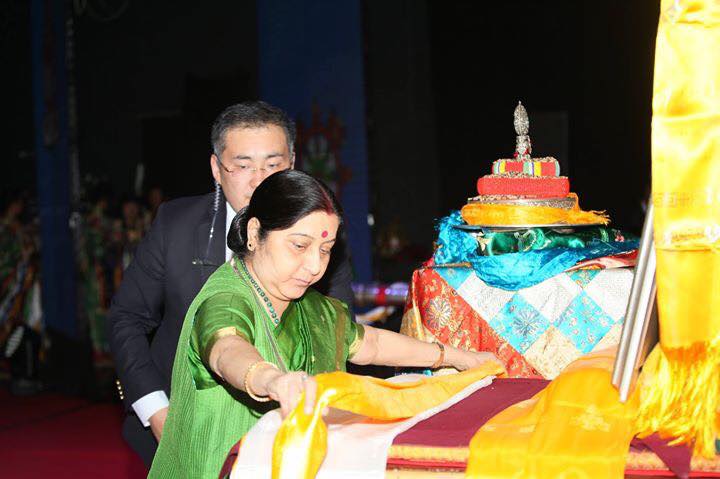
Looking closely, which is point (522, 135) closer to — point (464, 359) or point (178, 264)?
point (464, 359)

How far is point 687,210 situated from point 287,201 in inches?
24.2

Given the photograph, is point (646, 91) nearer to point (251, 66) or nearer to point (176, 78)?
point (251, 66)

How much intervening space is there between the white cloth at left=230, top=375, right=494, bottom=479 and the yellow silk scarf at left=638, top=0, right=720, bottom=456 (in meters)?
0.34

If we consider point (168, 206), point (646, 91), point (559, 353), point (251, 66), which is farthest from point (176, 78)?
point (559, 353)

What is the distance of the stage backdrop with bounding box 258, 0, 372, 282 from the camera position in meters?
4.56

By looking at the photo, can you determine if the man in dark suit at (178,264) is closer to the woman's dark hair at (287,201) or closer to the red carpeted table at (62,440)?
the woman's dark hair at (287,201)

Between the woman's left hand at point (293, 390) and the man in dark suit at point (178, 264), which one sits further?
the man in dark suit at point (178, 264)

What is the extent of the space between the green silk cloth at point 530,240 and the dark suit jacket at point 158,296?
1.17ft

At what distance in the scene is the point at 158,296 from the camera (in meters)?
1.91

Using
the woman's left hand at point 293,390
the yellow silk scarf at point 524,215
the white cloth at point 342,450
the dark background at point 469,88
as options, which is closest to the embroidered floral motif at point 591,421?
the white cloth at point 342,450

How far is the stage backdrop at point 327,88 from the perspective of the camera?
15.0 ft

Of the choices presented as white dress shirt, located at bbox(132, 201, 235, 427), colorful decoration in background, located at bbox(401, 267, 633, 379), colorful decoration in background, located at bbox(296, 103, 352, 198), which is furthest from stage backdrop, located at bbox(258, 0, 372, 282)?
white dress shirt, located at bbox(132, 201, 235, 427)

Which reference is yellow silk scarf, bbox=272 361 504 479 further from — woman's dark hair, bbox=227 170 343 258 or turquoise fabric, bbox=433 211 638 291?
turquoise fabric, bbox=433 211 638 291

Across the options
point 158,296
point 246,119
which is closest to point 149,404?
point 158,296
